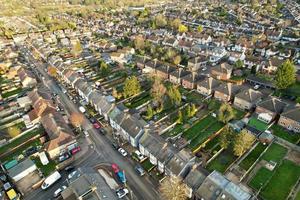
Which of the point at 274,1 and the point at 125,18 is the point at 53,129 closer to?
the point at 125,18

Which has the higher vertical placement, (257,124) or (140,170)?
(257,124)

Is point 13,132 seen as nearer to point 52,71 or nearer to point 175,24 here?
point 52,71

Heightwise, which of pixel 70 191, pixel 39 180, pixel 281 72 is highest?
pixel 281 72

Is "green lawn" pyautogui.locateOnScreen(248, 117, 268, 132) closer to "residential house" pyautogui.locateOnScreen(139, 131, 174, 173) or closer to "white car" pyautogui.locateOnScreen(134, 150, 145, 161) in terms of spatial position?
"residential house" pyautogui.locateOnScreen(139, 131, 174, 173)

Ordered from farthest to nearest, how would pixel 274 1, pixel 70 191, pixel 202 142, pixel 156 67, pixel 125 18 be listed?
pixel 274 1, pixel 125 18, pixel 156 67, pixel 202 142, pixel 70 191

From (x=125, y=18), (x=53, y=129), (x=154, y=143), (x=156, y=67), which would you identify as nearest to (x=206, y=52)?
(x=156, y=67)

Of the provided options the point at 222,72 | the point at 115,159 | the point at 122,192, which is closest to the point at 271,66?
the point at 222,72

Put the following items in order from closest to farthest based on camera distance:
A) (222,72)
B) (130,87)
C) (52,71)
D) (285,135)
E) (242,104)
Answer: (285,135) < (242,104) < (130,87) < (222,72) < (52,71)

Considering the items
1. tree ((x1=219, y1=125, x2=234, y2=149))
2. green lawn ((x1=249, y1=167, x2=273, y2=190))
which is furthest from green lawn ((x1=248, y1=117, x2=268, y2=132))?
green lawn ((x1=249, y1=167, x2=273, y2=190))
